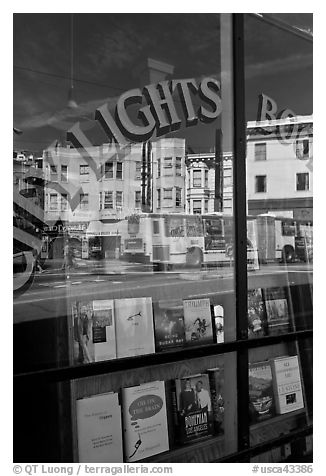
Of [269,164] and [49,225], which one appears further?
[269,164]

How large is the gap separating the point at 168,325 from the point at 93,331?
429 millimetres

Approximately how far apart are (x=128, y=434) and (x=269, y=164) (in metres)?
1.86

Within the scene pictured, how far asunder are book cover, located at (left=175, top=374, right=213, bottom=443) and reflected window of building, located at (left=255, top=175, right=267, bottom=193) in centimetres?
122

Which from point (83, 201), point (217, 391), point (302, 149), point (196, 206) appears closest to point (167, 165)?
point (196, 206)

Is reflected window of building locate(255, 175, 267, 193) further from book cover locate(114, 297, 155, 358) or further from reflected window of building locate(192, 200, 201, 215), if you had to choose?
book cover locate(114, 297, 155, 358)

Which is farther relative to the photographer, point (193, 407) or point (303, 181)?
point (303, 181)

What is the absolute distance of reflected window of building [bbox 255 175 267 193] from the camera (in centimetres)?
308

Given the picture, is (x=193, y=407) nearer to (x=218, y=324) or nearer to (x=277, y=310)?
(x=218, y=324)

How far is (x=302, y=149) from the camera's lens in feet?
10.8

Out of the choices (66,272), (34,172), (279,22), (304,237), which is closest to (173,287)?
(66,272)

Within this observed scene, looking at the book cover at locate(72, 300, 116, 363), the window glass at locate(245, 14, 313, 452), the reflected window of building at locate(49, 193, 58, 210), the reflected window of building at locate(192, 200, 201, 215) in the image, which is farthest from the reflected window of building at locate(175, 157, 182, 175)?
the book cover at locate(72, 300, 116, 363)

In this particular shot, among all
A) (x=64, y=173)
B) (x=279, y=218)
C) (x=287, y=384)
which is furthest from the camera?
(x=279, y=218)

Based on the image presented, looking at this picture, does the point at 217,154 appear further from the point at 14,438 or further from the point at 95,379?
the point at 14,438

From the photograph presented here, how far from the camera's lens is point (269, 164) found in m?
3.15
